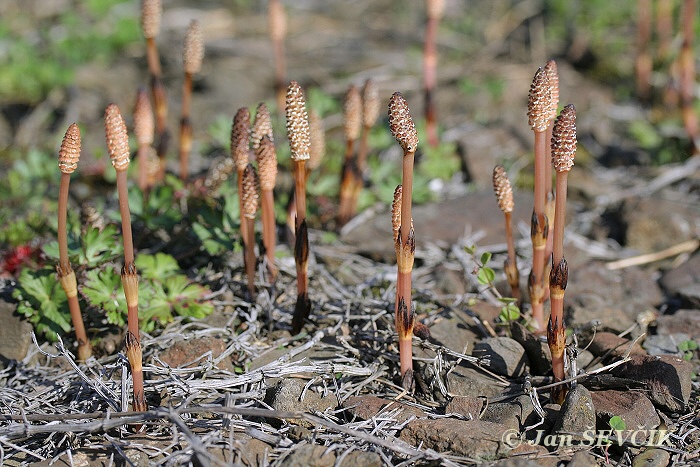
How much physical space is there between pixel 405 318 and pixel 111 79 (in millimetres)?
4175

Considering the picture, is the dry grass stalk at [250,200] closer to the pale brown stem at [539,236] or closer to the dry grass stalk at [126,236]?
the dry grass stalk at [126,236]

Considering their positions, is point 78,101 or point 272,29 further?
point 78,101

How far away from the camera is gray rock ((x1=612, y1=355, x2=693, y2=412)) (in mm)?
2492

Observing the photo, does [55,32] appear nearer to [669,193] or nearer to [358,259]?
[358,259]

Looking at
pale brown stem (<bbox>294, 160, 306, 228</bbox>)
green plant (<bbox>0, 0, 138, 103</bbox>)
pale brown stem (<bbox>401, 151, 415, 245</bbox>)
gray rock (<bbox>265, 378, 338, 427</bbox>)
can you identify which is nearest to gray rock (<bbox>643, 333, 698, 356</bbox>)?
pale brown stem (<bbox>401, 151, 415, 245</bbox>)

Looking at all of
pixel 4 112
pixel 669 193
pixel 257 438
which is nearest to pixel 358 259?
pixel 257 438

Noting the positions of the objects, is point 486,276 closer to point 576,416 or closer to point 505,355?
point 505,355

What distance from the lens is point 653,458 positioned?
228 centimetres

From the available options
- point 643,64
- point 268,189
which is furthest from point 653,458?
point 643,64

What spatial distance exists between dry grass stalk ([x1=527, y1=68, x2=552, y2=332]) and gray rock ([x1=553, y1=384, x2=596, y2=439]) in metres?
0.53

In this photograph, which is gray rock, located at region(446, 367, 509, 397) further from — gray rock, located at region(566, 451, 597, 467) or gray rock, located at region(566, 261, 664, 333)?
gray rock, located at region(566, 261, 664, 333)

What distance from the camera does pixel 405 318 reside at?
2494 mm

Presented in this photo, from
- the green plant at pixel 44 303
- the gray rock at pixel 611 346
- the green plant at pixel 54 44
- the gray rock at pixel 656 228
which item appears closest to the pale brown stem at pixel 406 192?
the gray rock at pixel 611 346

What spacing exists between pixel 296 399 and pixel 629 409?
44.6 inches
